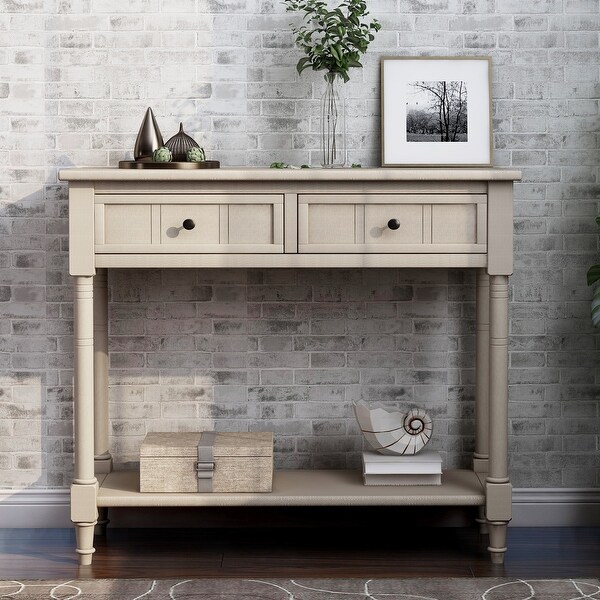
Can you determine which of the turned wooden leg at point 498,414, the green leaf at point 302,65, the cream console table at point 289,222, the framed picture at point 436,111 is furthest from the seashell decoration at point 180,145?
the turned wooden leg at point 498,414

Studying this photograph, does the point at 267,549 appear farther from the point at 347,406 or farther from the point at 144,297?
the point at 144,297

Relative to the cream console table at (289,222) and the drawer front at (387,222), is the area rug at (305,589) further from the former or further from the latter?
the drawer front at (387,222)

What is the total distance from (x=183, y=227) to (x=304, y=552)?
1036 millimetres

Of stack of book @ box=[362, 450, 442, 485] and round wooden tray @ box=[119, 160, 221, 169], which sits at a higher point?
round wooden tray @ box=[119, 160, 221, 169]

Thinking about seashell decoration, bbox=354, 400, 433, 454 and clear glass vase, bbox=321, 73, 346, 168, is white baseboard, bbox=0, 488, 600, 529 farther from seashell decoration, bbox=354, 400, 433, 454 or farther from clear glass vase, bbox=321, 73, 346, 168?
clear glass vase, bbox=321, 73, 346, 168

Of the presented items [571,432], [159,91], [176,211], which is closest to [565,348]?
[571,432]

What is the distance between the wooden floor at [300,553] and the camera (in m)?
2.55

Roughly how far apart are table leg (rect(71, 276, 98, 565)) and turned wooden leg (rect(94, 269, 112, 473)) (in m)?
0.30

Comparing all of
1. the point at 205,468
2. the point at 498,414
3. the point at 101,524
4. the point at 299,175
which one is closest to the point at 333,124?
the point at 299,175

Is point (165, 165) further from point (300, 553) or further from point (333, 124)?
point (300, 553)

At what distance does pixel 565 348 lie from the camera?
2.97m

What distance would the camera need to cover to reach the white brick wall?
2.91 metres

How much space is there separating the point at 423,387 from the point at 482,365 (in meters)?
0.23

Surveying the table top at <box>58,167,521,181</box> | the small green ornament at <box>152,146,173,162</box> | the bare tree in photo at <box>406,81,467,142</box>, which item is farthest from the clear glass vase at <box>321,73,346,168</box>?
the small green ornament at <box>152,146,173,162</box>
